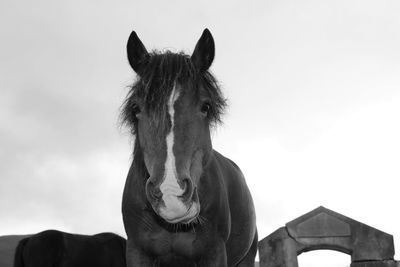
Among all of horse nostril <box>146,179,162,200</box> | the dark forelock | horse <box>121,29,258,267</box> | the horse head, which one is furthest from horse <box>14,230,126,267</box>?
horse nostril <box>146,179,162,200</box>

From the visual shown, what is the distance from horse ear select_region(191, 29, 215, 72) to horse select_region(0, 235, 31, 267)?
6008 centimetres

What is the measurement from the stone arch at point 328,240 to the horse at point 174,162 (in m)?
13.6

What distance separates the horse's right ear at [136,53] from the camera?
12.7 ft

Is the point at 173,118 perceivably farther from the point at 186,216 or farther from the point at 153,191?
the point at 186,216

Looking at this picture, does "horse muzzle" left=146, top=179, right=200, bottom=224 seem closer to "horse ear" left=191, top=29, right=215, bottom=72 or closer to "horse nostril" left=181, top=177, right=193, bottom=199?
"horse nostril" left=181, top=177, right=193, bottom=199

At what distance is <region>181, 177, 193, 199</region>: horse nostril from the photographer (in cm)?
308

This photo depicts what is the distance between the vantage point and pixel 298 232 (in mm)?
17297

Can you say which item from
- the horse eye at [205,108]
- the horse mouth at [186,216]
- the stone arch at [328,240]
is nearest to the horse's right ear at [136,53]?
the horse eye at [205,108]

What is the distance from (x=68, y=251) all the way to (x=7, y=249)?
65.6m

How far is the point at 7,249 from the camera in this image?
71500mm

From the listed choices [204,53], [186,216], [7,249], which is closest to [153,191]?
[186,216]

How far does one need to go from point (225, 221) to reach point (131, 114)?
1103 millimetres

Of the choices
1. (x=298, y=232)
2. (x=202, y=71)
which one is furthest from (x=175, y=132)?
(x=298, y=232)

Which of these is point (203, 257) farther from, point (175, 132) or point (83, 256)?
point (83, 256)
